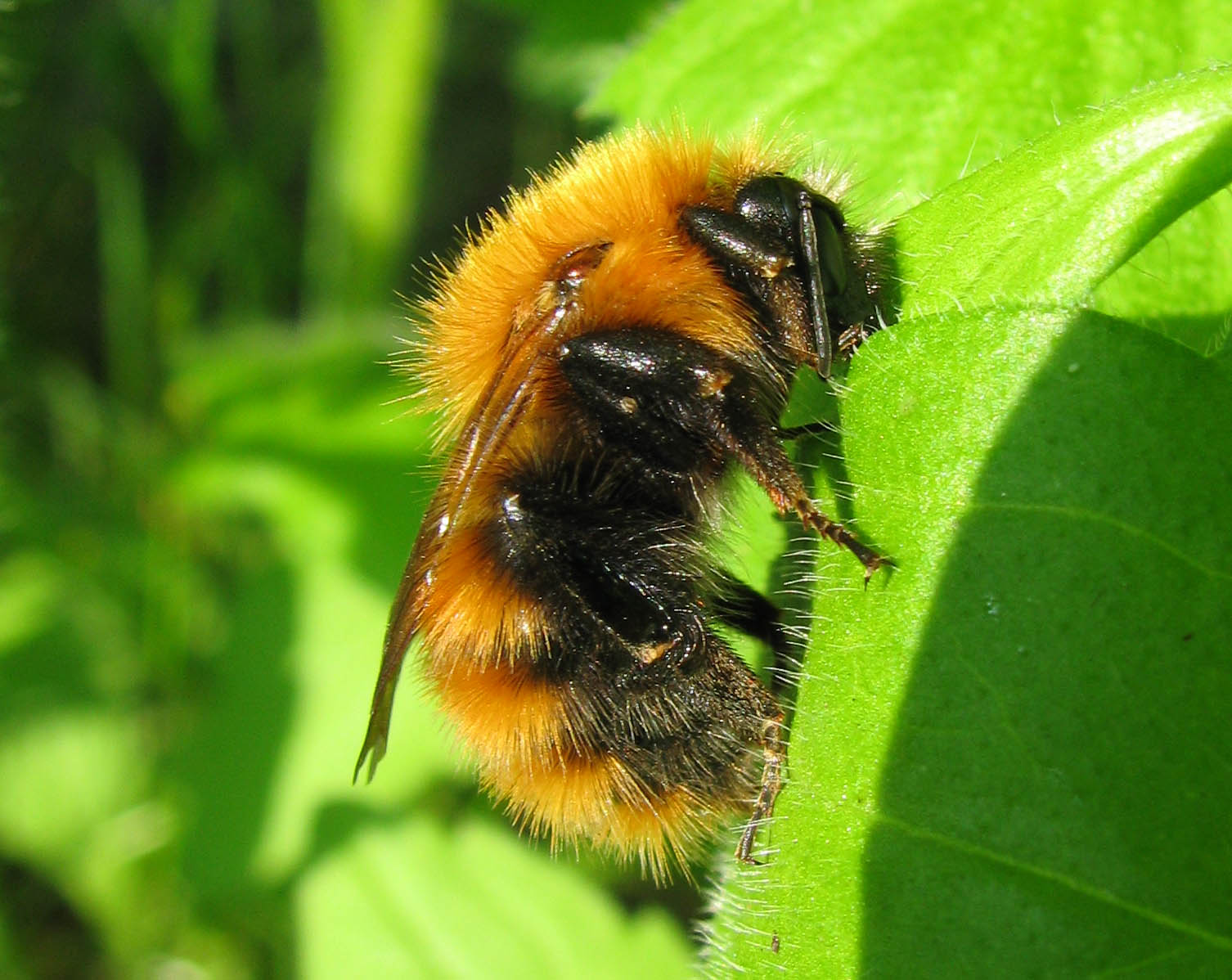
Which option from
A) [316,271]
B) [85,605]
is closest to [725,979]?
[85,605]

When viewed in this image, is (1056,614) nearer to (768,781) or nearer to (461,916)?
(768,781)

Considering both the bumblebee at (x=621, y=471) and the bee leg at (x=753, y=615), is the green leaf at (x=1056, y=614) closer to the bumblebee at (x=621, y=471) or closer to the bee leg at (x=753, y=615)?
the bumblebee at (x=621, y=471)

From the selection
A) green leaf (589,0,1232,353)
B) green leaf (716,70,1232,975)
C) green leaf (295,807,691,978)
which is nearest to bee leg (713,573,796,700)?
green leaf (716,70,1232,975)

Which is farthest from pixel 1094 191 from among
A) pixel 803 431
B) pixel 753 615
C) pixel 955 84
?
pixel 955 84

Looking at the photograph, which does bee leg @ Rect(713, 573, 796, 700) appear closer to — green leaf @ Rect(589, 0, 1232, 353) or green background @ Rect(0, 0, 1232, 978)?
green background @ Rect(0, 0, 1232, 978)

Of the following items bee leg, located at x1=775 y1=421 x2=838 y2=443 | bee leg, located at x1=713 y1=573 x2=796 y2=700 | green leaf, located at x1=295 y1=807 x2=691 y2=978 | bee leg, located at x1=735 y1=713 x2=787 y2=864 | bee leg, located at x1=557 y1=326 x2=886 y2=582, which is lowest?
green leaf, located at x1=295 y1=807 x2=691 y2=978

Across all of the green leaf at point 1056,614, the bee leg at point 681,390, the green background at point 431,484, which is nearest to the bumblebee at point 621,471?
the bee leg at point 681,390

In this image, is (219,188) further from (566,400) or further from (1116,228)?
(1116,228)
